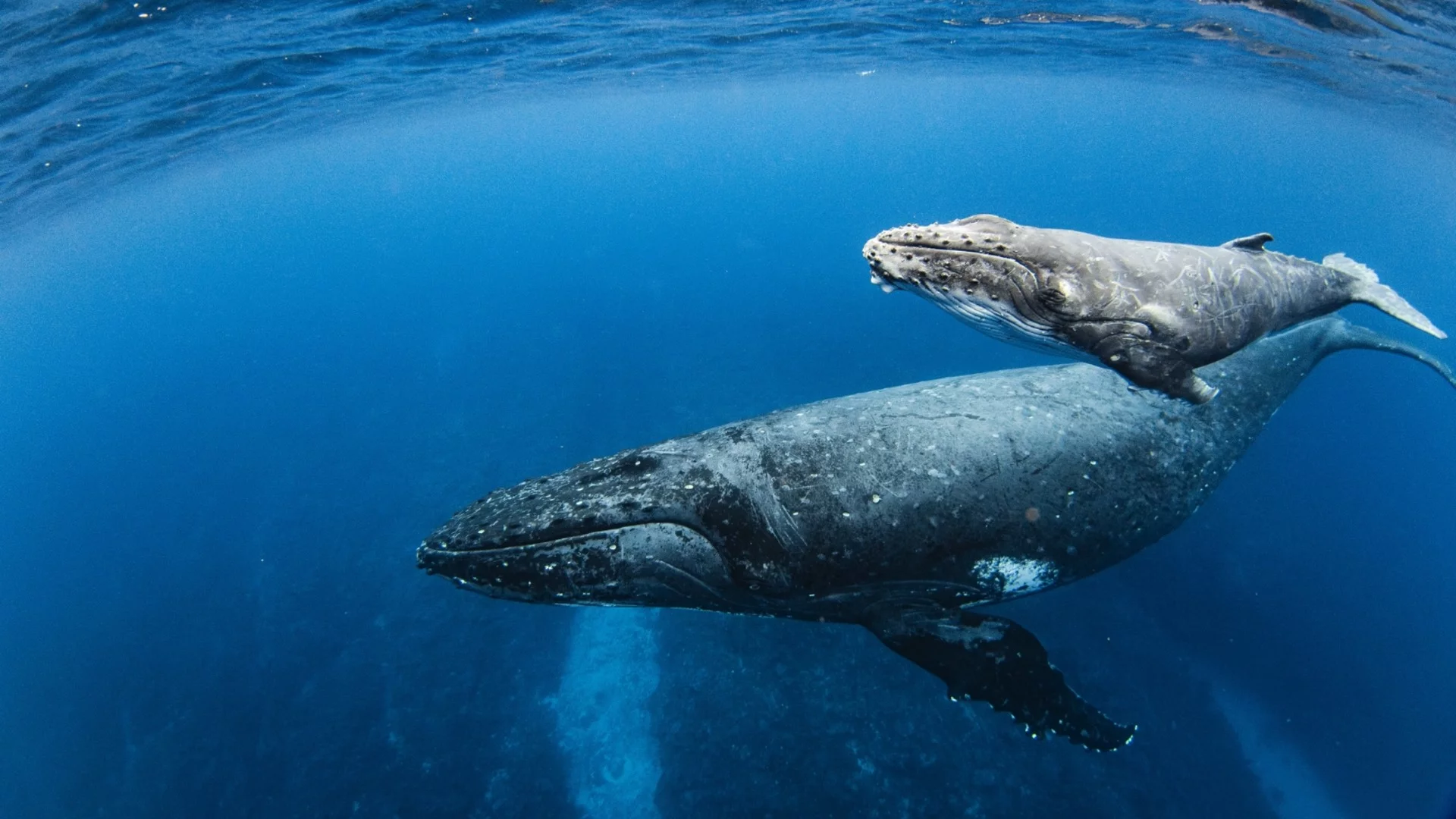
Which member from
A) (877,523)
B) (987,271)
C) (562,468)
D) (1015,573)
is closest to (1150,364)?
(987,271)

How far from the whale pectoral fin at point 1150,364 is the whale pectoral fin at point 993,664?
2.27 m

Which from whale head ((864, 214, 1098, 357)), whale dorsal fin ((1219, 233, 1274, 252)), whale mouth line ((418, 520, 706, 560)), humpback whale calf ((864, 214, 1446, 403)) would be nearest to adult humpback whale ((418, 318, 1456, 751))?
whale mouth line ((418, 520, 706, 560))

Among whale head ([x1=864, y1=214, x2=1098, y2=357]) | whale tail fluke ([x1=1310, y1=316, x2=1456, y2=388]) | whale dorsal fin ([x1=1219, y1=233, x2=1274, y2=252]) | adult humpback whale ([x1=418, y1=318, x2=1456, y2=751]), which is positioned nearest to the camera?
whale head ([x1=864, y1=214, x2=1098, y2=357])

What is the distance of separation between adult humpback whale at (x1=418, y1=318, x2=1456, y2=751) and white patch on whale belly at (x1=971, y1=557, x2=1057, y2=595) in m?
0.02

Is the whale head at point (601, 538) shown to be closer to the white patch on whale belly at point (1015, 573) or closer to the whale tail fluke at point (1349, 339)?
the white patch on whale belly at point (1015, 573)

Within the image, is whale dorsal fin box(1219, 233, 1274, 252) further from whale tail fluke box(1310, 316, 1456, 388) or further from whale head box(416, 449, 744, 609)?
whale head box(416, 449, 744, 609)

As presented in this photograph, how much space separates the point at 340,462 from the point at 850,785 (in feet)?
61.5

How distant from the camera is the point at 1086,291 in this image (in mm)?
4414

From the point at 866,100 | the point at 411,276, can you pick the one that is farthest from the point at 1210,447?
the point at 866,100

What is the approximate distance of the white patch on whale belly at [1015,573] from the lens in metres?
5.31

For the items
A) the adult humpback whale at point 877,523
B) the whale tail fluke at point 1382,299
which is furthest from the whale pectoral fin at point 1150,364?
the whale tail fluke at point 1382,299

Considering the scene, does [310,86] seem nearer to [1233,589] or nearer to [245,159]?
[245,159]

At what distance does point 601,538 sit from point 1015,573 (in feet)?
11.8

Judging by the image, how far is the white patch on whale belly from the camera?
531cm
